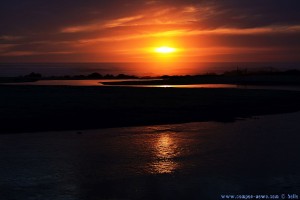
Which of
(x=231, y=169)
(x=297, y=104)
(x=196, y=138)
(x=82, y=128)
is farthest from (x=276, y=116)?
(x=231, y=169)

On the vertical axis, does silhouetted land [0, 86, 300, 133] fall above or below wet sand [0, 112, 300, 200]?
above

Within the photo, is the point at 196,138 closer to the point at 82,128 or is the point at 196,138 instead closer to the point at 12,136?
the point at 82,128

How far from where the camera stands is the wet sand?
9.15 metres

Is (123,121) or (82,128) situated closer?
(82,128)

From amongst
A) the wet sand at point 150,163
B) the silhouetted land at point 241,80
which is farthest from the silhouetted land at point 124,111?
the silhouetted land at point 241,80

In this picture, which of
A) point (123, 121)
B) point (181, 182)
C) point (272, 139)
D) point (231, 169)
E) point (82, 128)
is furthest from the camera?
point (123, 121)

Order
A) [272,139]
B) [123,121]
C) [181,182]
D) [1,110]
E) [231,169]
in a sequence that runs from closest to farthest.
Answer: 1. [181,182]
2. [231,169]
3. [272,139]
4. [123,121]
5. [1,110]

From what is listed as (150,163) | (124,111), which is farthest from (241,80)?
(150,163)

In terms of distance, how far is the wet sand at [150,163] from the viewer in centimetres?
915

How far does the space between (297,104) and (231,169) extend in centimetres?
1758

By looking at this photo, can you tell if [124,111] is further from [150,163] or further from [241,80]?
[241,80]

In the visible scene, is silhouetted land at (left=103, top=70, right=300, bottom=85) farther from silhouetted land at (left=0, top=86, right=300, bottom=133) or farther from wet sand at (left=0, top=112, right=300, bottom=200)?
wet sand at (left=0, top=112, right=300, bottom=200)

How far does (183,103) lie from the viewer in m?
26.2

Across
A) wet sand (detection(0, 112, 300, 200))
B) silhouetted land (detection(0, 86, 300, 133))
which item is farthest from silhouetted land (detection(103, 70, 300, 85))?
wet sand (detection(0, 112, 300, 200))
